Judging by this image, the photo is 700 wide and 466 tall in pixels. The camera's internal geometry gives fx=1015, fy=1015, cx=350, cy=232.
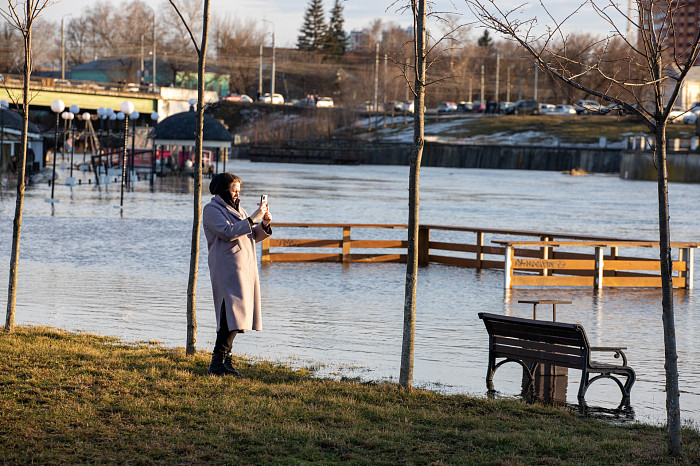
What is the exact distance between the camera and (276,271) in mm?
19062

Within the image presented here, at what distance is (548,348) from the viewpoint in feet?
27.7

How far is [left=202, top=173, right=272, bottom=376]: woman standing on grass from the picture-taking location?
827 cm

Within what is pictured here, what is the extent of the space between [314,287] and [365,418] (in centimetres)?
973

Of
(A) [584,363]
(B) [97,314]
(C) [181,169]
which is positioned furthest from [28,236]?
(C) [181,169]

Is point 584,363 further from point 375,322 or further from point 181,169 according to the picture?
point 181,169

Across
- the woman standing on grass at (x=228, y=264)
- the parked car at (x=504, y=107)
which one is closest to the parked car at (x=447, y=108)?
the parked car at (x=504, y=107)

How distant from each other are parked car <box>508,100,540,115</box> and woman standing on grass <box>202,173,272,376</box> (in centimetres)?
10597

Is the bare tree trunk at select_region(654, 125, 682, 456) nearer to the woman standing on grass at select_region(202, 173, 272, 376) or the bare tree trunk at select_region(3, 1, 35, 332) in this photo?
the woman standing on grass at select_region(202, 173, 272, 376)

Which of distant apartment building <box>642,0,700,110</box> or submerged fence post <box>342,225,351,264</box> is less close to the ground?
distant apartment building <box>642,0,700,110</box>

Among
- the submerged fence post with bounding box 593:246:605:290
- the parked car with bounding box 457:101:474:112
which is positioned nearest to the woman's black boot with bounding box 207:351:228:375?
the submerged fence post with bounding box 593:246:605:290

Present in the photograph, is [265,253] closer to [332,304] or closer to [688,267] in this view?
[332,304]

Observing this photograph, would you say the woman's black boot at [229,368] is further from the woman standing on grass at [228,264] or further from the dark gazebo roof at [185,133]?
the dark gazebo roof at [185,133]

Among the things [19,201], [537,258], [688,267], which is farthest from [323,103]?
[19,201]

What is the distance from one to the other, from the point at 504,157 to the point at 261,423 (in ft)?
296
